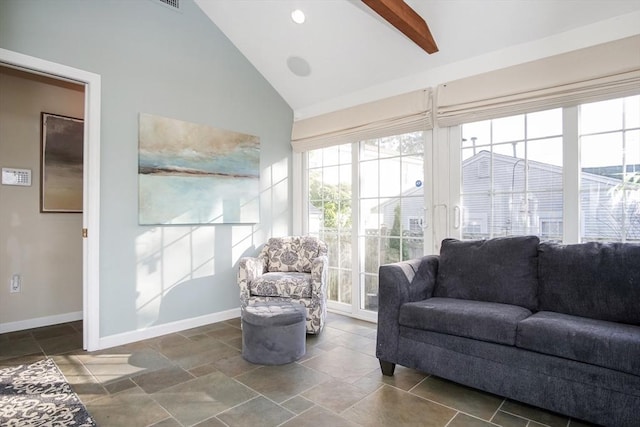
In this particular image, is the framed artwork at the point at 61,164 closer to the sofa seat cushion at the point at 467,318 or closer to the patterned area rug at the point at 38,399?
the patterned area rug at the point at 38,399

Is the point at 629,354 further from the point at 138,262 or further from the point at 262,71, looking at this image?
the point at 262,71

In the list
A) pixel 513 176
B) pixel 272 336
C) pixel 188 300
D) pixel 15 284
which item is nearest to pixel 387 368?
pixel 272 336

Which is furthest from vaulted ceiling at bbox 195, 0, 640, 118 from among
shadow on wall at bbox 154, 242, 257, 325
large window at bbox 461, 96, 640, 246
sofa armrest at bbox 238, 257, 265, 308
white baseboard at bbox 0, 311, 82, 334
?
white baseboard at bbox 0, 311, 82, 334

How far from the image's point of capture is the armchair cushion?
3.82 metres

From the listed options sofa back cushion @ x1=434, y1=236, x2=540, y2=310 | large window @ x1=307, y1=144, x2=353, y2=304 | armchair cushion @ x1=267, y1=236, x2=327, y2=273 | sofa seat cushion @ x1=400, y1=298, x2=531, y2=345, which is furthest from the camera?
large window @ x1=307, y1=144, x2=353, y2=304

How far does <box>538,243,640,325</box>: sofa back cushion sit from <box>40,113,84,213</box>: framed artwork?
433cm

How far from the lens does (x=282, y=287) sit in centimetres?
329

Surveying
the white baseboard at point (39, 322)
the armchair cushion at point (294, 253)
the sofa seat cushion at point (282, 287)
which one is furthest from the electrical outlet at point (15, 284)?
the armchair cushion at point (294, 253)

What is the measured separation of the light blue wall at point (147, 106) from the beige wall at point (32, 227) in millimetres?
935

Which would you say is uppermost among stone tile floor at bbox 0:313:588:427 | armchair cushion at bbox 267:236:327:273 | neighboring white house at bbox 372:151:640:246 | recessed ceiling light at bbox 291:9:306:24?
recessed ceiling light at bbox 291:9:306:24

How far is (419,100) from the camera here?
334 centimetres

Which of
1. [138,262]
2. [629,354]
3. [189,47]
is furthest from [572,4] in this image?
[138,262]

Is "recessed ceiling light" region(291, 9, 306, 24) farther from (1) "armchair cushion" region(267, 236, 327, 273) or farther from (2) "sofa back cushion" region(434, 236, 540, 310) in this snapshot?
(2) "sofa back cushion" region(434, 236, 540, 310)

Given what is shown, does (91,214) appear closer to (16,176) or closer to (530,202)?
(16,176)
